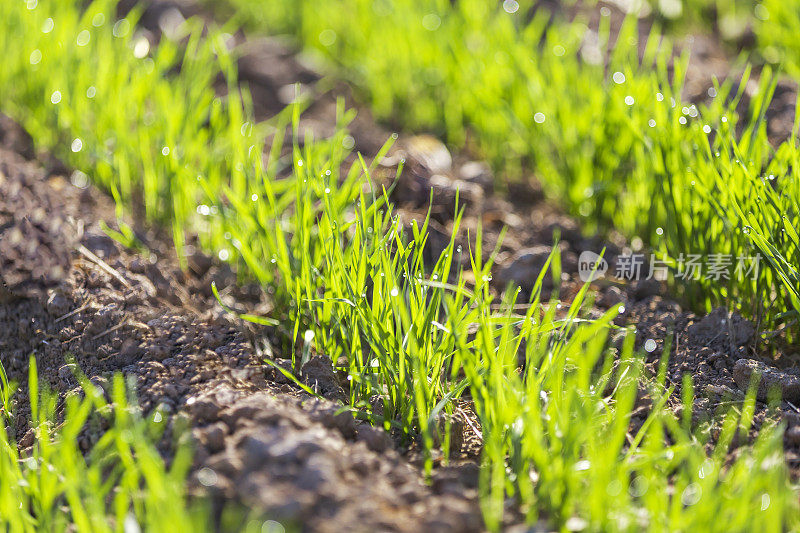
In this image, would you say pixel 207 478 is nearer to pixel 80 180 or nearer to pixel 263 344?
pixel 263 344

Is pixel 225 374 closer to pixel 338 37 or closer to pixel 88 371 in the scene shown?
pixel 88 371

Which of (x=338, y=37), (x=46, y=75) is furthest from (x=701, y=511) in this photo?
(x=338, y=37)

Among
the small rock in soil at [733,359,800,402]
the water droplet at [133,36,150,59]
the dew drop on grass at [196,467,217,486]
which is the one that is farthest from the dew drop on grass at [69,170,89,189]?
the small rock in soil at [733,359,800,402]

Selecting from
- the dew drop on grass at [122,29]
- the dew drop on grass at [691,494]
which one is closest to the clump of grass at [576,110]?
the dew drop on grass at [691,494]

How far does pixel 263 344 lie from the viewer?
1825 mm

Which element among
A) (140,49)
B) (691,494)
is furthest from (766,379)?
(140,49)

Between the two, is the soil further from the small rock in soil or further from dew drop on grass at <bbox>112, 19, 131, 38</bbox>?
dew drop on grass at <bbox>112, 19, 131, 38</bbox>

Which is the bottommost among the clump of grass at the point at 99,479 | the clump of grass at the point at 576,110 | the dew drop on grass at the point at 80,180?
the clump of grass at the point at 99,479

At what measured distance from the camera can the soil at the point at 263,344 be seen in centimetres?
126

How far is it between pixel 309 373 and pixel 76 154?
124 cm

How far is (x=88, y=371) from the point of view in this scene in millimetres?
1724

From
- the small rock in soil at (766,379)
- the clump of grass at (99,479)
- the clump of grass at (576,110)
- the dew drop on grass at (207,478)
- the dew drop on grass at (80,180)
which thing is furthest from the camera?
the dew drop on grass at (80,180)

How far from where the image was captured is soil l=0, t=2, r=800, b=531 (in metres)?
1.26

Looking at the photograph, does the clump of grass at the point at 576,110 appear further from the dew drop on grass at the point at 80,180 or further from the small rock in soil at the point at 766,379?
the dew drop on grass at the point at 80,180
